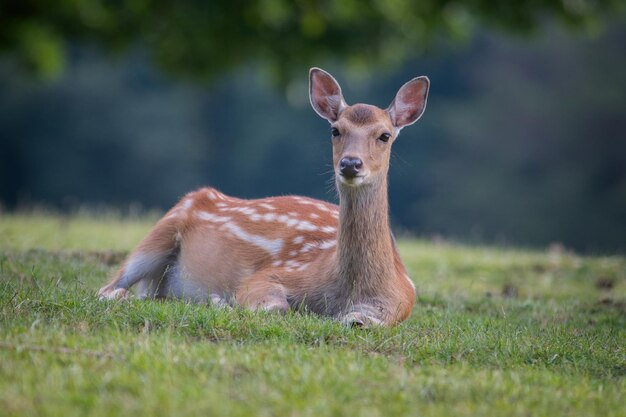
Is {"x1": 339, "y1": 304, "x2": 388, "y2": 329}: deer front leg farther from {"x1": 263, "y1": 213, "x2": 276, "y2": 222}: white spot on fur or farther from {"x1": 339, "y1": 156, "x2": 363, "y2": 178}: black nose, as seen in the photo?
{"x1": 263, "y1": 213, "x2": 276, "y2": 222}: white spot on fur

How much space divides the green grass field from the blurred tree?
5944mm

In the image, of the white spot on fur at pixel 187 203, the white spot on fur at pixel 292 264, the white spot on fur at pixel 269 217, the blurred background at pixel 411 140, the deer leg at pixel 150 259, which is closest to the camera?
the white spot on fur at pixel 292 264

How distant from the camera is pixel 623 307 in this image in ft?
23.7

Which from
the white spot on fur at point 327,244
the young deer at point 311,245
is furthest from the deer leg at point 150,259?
the white spot on fur at point 327,244

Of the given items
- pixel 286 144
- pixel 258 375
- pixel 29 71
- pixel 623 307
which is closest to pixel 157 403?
pixel 258 375

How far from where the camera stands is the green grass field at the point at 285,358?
144 inches

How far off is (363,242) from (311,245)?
63 centimetres

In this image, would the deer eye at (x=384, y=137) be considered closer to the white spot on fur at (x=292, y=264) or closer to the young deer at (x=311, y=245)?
the young deer at (x=311, y=245)

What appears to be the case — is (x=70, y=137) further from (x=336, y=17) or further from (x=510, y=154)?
(x=336, y=17)

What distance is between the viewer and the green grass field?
3656 millimetres

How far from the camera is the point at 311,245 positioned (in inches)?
249

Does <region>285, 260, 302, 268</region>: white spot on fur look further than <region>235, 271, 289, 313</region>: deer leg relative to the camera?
Yes

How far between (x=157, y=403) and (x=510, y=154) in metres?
28.2

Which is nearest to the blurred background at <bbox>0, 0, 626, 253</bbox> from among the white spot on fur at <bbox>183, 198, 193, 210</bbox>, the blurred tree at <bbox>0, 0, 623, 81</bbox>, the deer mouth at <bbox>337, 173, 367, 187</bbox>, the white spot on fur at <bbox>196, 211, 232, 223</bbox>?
the blurred tree at <bbox>0, 0, 623, 81</bbox>
